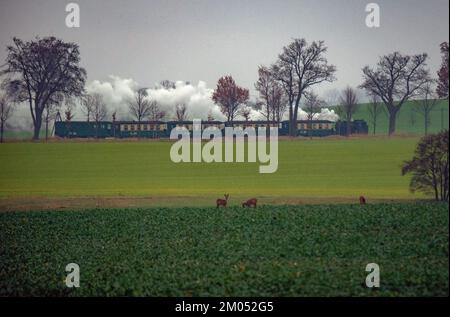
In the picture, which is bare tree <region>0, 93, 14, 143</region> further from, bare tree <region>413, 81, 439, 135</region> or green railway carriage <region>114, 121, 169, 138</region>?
bare tree <region>413, 81, 439, 135</region>

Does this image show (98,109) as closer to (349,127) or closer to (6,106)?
(6,106)

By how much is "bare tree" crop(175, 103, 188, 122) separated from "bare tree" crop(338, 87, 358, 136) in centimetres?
494

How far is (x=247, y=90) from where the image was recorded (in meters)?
21.4

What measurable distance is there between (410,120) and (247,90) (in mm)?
5212

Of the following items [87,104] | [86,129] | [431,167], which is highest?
[87,104]

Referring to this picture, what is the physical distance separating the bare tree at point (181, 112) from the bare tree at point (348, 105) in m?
4.94

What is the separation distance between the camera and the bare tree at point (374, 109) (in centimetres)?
2173

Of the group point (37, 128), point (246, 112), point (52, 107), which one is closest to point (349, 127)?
point (246, 112)

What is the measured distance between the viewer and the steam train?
72.8ft

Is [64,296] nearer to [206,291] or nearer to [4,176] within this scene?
[206,291]

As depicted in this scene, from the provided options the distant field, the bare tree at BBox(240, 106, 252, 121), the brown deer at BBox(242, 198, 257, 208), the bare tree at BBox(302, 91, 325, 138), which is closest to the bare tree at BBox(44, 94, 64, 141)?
the bare tree at BBox(240, 106, 252, 121)

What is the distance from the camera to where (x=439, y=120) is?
20.4 m

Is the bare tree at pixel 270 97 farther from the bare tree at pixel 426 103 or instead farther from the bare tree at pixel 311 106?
the bare tree at pixel 426 103
